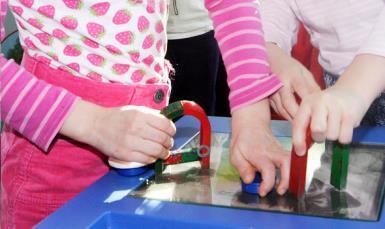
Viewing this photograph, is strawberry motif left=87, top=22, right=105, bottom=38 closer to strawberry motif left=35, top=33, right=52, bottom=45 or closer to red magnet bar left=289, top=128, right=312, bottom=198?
strawberry motif left=35, top=33, right=52, bottom=45

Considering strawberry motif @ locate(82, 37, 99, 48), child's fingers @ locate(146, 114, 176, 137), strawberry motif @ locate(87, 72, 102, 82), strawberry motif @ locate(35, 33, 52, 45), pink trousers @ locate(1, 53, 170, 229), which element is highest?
strawberry motif @ locate(35, 33, 52, 45)

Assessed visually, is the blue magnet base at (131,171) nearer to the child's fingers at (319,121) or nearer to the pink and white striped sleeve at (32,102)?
the pink and white striped sleeve at (32,102)

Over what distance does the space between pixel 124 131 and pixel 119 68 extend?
0.35 feet

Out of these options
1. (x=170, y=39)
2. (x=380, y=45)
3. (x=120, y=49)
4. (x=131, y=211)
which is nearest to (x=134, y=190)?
(x=131, y=211)

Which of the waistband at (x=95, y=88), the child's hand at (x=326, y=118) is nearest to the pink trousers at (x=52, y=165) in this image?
the waistband at (x=95, y=88)

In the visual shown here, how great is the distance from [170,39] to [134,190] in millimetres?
861

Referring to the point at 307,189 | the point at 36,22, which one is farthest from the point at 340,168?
the point at 36,22

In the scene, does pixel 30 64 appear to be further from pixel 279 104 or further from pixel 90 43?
Answer: pixel 279 104

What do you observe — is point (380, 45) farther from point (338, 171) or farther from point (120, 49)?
point (120, 49)

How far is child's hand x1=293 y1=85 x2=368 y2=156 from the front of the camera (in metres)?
0.47

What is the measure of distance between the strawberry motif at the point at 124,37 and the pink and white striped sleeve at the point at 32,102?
0.10 m

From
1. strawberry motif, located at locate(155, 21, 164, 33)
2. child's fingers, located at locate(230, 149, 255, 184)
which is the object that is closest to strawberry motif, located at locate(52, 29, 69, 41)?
strawberry motif, located at locate(155, 21, 164, 33)

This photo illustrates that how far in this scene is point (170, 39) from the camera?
4.40 feet

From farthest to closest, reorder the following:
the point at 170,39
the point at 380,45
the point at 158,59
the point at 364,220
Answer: the point at 170,39
the point at 158,59
the point at 380,45
the point at 364,220
